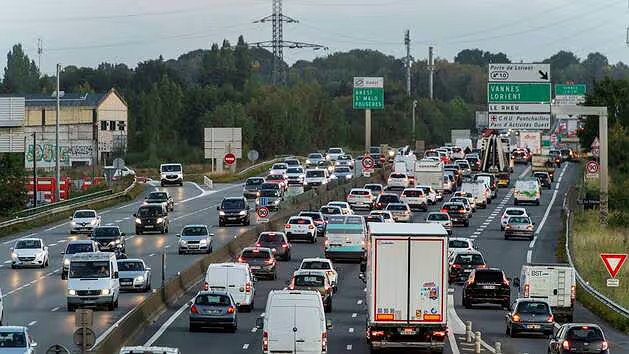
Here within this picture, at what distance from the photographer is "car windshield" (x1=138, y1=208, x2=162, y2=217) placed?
253 feet

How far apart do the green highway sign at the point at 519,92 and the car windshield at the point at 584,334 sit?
1217 inches

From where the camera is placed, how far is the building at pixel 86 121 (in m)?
167

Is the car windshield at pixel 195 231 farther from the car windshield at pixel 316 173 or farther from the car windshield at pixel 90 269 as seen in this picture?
the car windshield at pixel 316 173

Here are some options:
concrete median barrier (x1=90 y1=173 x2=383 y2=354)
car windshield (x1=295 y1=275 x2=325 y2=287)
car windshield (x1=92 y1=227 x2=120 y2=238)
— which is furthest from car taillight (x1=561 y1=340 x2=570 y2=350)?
car windshield (x1=92 y1=227 x2=120 y2=238)

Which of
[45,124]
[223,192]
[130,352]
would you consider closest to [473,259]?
[130,352]

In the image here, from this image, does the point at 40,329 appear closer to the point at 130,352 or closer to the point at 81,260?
the point at 81,260

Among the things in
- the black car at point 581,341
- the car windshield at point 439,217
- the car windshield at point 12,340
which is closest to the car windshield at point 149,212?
the car windshield at point 439,217

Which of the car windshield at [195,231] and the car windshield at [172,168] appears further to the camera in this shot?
the car windshield at [172,168]

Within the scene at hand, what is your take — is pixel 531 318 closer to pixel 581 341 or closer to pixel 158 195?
pixel 581 341

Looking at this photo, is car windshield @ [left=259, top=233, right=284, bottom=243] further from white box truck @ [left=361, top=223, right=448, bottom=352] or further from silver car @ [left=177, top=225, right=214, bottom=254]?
white box truck @ [left=361, top=223, right=448, bottom=352]

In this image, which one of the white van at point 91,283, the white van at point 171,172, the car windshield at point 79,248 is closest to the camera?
the white van at point 91,283

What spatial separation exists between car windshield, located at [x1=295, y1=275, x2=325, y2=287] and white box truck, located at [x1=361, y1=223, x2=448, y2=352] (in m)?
11.0

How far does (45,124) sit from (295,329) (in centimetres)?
13959

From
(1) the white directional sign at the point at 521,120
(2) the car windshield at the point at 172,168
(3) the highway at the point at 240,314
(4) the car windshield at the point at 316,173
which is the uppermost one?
(1) the white directional sign at the point at 521,120
